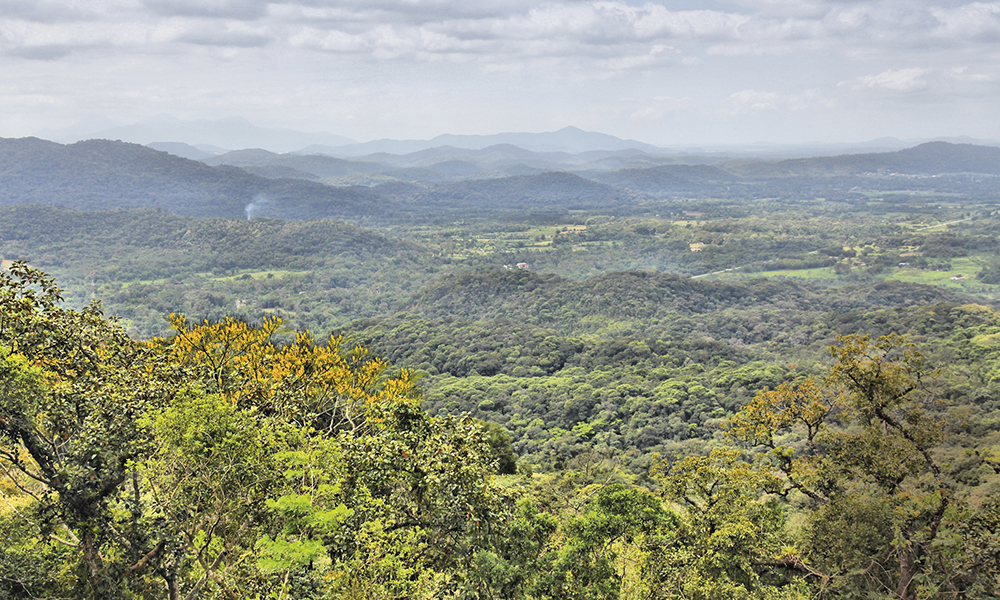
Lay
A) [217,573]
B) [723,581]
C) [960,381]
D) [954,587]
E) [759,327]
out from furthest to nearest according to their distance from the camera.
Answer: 1. [759,327]
2. [960,381]
3. [723,581]
4. [954,587]
5. [217,573]

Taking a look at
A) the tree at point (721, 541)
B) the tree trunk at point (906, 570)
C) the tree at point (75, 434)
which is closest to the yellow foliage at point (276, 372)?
the tree at point (75, 434)

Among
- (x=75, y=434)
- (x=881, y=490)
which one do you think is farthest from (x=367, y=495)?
(x=881, y=490)

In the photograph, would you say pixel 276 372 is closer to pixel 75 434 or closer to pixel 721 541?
pixel 75 434

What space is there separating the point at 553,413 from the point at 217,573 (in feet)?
152

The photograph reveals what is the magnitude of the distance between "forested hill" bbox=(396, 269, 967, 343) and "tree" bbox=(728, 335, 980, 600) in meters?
90.0

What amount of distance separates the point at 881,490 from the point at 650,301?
354 ft

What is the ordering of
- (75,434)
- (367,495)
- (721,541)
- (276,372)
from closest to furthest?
(75,434)
(367,495)
(721,541)
(276,372)

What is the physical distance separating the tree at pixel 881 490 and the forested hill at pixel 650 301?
8998 cm

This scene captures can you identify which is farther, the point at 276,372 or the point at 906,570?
the point at 276,372

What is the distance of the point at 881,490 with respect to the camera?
13898mm

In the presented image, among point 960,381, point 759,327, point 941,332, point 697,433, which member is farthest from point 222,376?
point 759,327

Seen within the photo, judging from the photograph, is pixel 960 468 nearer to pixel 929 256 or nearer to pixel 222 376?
pixel 222 376

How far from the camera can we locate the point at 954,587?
12383 millimetres

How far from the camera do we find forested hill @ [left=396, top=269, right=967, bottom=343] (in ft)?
361
